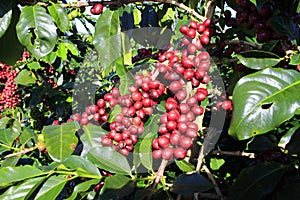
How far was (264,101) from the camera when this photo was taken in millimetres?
757

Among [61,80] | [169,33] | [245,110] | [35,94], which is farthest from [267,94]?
[61,80]

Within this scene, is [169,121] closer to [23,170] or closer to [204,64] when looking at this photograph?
[204,64]

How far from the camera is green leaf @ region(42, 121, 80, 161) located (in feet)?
3.57

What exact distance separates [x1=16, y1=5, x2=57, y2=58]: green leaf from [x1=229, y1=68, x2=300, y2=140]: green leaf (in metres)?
0.55

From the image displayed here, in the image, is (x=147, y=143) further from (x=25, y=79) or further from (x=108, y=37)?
(x=25, y=79)

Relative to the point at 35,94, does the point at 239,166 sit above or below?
below

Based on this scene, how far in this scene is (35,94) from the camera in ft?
7.56

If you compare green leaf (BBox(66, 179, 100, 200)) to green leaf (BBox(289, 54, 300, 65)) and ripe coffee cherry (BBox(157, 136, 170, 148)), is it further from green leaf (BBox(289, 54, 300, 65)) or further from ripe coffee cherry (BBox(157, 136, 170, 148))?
green leaf (BBox(289, 54, 300, 65))

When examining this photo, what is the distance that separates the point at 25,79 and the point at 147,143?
1.73 metres

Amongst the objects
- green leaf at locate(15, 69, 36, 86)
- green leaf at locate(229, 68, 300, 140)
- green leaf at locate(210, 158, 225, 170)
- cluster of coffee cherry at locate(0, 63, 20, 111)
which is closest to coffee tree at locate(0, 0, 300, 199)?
green leaf at locate(229, 68, 300, 140)

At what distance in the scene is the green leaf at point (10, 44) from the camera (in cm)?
111

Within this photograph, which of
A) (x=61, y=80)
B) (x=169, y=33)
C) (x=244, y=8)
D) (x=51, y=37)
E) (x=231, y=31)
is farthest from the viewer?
(x=61, y=80)

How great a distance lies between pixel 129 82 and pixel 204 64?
0.84 ft

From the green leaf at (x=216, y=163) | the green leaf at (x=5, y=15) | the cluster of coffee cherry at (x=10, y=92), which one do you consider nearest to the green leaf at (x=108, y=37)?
the green leaf at (x=5, y=15)
